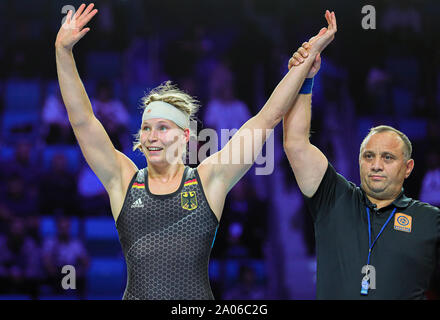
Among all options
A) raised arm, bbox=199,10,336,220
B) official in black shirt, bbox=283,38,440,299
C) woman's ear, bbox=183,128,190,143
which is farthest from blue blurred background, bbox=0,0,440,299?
raised arm, bbox=199,10,336,220

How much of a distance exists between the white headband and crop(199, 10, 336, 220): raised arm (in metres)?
0.27

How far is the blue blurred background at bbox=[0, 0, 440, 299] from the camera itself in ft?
20.1

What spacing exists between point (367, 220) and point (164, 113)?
1.23 metres

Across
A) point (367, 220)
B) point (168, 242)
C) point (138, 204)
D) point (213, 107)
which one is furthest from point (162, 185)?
point (213, 107)

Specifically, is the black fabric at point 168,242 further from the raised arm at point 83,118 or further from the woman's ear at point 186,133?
the woman's ear at point 186,133

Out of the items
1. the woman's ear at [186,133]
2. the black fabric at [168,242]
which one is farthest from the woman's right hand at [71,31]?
the black fabric at [168,242]

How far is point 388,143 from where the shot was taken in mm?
3150

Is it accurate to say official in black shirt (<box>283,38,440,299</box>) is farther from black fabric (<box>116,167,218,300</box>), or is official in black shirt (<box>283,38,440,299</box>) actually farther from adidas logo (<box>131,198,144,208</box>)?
adidas logo (<box>131,198,144,208</box>)

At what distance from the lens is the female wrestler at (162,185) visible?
9.07ft

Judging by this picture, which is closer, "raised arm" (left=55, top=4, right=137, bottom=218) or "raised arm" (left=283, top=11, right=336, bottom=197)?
"raised arm" (left=55, top=4, right=137, bottom=218)

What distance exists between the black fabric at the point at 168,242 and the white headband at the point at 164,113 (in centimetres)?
39

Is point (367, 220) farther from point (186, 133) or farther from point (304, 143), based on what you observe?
point (186, 133)
